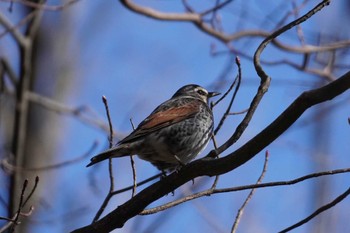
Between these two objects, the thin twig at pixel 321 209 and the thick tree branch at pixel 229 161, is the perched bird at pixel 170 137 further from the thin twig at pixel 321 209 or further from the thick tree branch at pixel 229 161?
the thin twig at pixel 321 209

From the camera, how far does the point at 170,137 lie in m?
5.83

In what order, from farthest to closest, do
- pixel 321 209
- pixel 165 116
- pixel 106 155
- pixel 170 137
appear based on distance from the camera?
1. pixel 165 116
2. pixel 170 137
3. pixel 106 155
4. pixel 321 209

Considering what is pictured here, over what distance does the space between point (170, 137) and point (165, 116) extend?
0.31 metres

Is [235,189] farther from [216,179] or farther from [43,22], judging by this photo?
[43,22]

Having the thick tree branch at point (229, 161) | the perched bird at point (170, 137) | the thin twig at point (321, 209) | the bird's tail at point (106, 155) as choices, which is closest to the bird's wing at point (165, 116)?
the perched bird at point (170, 137)

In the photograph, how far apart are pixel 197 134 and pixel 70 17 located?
6199 mm

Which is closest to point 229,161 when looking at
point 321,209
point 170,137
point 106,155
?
point 321,209

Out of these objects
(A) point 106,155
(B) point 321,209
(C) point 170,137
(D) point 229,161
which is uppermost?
(C) point 170,137

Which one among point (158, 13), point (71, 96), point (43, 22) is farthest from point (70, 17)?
point (158, 13)

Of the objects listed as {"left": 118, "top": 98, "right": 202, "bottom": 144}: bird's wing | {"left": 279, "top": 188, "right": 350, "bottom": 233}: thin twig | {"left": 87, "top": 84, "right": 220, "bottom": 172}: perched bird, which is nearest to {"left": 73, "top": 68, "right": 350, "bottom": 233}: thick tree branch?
{"left": 279, "top": 188, "right": 350, "bottom": 233}: thin twig

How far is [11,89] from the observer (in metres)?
8.70

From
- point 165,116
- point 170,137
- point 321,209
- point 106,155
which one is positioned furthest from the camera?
point 165,116

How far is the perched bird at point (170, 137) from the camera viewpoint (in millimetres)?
5562

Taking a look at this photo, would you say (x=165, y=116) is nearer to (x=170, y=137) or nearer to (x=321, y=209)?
(x=170, y=137)
